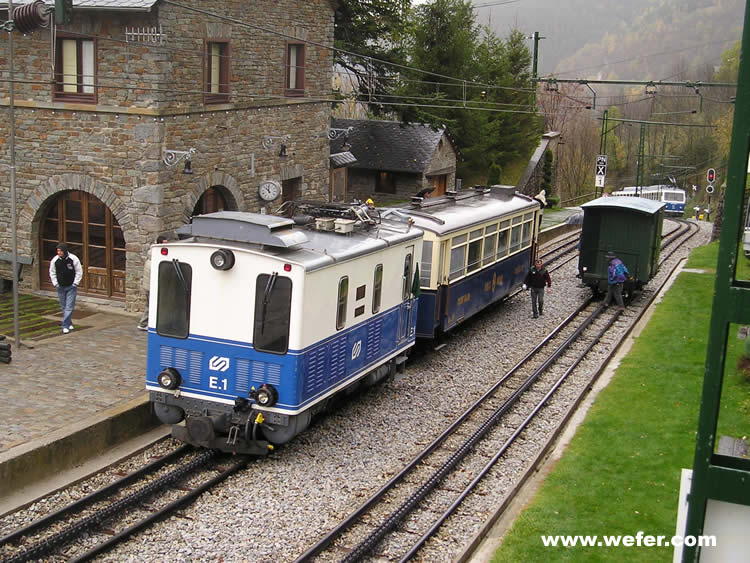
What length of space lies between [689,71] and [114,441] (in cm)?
9172

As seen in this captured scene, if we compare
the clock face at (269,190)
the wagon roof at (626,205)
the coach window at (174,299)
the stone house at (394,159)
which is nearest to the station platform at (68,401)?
the coach window at (174,299)

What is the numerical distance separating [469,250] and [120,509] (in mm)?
9771

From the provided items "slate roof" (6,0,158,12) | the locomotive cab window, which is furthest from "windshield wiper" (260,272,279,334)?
"slate roof" (6,0,158,12)

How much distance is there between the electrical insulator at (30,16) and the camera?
15828 mm

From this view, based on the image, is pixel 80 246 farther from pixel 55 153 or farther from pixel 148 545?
pixel 148 545

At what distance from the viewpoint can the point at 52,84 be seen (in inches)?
704

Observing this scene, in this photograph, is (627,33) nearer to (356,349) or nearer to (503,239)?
(503,239)

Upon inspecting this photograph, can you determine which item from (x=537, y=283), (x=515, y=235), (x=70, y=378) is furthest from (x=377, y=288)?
(x=515, y=235)

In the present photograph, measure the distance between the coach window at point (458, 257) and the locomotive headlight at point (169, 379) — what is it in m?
6.90

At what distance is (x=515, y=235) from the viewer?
69.9 ft

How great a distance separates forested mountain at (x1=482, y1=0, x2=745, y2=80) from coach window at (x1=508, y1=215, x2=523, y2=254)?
7725cm

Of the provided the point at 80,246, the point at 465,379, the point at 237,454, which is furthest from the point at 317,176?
the point at 237,454

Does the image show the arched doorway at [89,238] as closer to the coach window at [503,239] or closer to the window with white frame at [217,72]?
the window with white frame at [217,72]

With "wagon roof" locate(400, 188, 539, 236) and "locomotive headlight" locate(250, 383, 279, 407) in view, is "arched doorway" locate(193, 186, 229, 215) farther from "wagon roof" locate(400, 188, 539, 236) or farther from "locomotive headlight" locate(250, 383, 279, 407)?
"locomotive headlight" locate(250, 383, 279, 407)
